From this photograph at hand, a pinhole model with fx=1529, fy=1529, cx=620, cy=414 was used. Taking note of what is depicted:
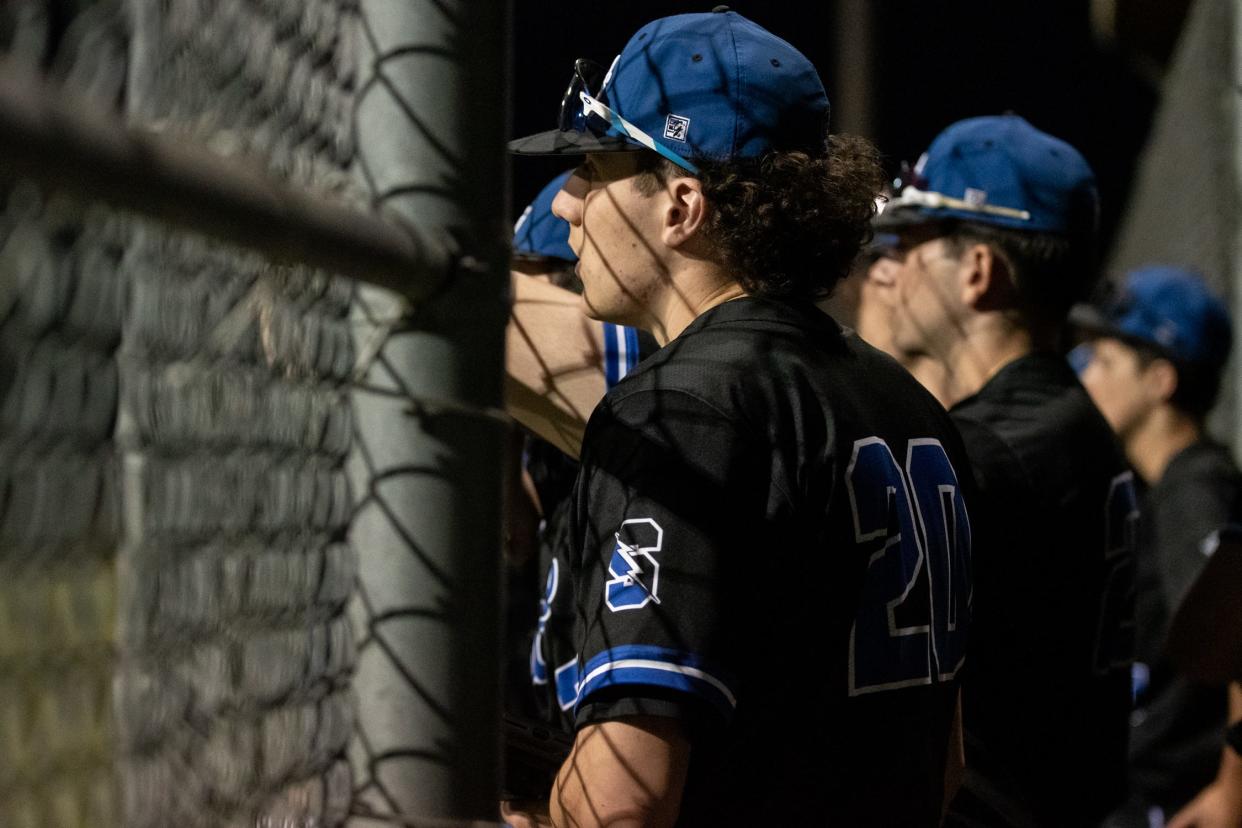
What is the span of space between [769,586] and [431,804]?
1.59ft

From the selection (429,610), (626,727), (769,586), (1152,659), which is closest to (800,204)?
(769,586)

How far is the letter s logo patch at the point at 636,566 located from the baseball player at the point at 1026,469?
2.47ft

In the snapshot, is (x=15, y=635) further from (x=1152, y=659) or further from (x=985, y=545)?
(x=1152, y=659)

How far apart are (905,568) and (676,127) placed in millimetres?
598

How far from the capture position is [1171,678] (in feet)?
13.3

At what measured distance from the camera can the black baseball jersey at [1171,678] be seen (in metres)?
3.90

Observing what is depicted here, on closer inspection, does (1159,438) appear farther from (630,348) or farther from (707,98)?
(707,98)

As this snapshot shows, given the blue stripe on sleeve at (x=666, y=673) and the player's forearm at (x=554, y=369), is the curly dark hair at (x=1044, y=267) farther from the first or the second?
the blue stripe on sleeve at (x=666, y=673)

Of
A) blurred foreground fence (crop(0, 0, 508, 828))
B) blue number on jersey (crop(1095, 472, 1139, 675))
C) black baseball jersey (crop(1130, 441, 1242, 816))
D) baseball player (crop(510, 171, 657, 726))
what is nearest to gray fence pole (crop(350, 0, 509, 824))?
blurred foreground fence (crop(0, 0, 508, 828))

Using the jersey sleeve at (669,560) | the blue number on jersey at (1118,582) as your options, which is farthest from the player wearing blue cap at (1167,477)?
the jersey sleeve at (669,560)

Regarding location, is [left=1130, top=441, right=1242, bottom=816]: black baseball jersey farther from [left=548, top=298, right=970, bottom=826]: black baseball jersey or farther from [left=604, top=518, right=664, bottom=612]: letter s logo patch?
[left=604, top=518, right=664, bottom=612]: letter s logo patch

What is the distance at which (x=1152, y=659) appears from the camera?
4.06 meters

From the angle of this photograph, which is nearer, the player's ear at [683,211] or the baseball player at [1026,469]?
the player's ear at [683,211]

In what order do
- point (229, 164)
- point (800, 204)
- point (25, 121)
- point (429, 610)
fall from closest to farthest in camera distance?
point (25, 121) → point (229, 164) → point (429, 610) → point (800, 204)
